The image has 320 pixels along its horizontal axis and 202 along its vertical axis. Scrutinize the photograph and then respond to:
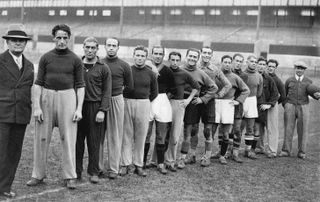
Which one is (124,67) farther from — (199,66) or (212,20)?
(212,20)

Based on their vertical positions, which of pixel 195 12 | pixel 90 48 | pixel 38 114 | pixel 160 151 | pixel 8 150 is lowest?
pixel 160 151

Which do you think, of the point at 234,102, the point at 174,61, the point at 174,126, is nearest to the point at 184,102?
the point at 174,126

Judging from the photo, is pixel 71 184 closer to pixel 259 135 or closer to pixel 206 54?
pixel 206 54

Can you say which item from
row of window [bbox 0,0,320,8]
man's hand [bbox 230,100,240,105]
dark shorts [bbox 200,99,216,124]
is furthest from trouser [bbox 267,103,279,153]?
row of window [bbox 0,0,320,8]

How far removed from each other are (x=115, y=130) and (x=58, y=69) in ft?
4.72

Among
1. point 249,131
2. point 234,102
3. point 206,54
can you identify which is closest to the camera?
point 206,54

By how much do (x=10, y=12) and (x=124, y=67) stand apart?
5186 cm

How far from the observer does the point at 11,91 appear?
17.7 ft

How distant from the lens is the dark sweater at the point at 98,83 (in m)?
6.20

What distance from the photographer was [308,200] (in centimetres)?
623

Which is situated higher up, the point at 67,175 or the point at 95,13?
the point at 95,13

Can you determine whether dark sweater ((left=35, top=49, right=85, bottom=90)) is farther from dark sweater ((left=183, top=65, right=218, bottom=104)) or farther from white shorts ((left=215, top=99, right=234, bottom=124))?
white shorts ((left=215, top=99, right=234, bottom=124))

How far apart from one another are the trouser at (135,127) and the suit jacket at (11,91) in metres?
1.89

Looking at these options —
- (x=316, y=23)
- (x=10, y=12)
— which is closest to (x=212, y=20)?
(x=316, y=23)
